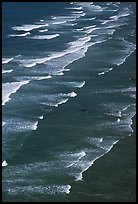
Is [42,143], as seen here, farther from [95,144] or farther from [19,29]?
[19,29]

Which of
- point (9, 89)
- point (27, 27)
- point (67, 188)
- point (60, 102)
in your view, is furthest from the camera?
point (27, 27)

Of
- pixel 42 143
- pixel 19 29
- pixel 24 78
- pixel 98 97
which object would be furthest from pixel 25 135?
pixel 19 29

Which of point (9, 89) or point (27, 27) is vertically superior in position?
point (27, 27)

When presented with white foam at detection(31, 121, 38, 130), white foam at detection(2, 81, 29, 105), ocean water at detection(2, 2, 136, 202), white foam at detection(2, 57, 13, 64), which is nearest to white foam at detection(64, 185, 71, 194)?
ocean water at detection(2, 2, 136, 202)

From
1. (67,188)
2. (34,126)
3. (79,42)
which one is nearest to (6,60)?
(79,42)

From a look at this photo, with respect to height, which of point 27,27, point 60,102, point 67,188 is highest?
point 27,27

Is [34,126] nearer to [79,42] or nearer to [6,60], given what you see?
[6,60]

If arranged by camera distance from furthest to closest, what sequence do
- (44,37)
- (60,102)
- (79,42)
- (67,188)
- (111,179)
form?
(44,37) → (79,42) → (60,102) → (111,179) → (67,188)

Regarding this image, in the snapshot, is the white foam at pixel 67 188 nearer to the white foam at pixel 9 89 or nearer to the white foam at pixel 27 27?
the white foam at pixel 9 89
